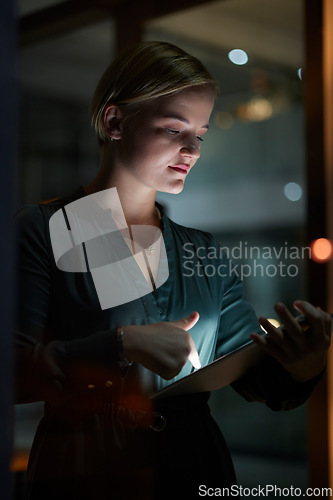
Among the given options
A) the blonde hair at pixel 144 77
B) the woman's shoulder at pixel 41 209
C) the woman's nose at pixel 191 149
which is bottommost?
the woman's shoulder at pixel 41 209

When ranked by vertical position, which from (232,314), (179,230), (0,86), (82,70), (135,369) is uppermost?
(82,70)

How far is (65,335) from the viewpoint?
3.14ft

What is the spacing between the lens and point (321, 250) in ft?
4.38

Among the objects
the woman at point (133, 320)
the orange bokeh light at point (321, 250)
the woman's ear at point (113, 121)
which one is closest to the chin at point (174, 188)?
the woman at point (133, 320)

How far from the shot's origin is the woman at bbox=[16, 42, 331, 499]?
0.96 m

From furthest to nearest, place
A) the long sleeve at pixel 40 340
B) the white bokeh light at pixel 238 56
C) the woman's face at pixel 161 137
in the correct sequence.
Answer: the white bokeh light at pixel 238 56
the woman's face at pixel 161 137
the long sleeve at pixel 40 340

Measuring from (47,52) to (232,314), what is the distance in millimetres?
586

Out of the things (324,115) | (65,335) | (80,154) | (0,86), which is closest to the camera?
(0,86)

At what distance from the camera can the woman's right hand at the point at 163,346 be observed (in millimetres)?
964

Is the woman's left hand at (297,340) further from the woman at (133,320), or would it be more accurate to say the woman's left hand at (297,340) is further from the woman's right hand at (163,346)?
the woman's right hand at (163,346)

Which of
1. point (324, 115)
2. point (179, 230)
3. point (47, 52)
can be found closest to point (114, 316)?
point (179, 230)

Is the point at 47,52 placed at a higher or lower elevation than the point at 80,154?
higher

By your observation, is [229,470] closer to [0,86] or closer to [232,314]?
[232,314]

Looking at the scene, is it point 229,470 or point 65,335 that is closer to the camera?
point 65,335
